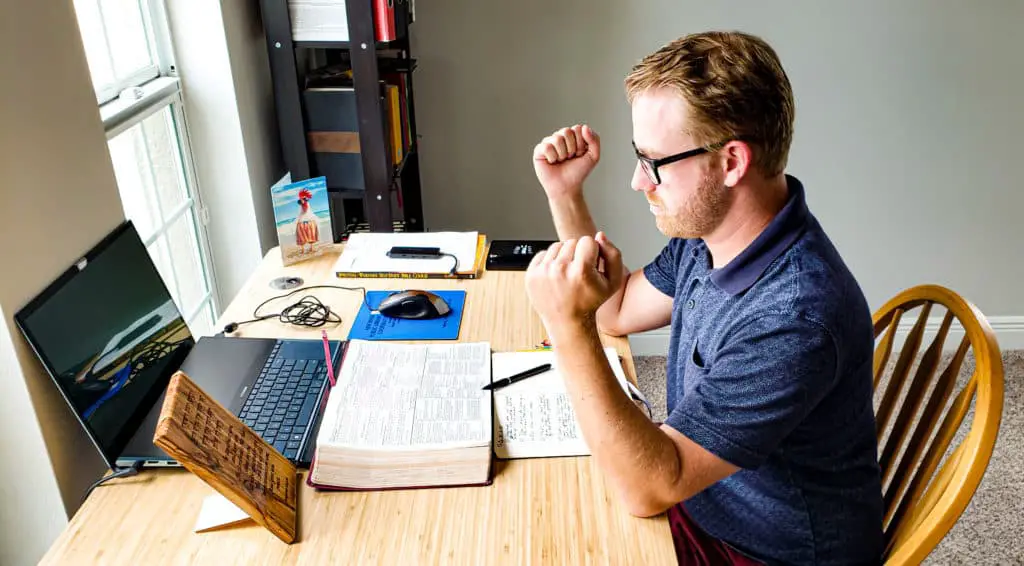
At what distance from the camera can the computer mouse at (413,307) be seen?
4.86 ft

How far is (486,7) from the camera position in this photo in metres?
2.43

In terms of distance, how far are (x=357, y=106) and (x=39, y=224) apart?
1008 millimetres

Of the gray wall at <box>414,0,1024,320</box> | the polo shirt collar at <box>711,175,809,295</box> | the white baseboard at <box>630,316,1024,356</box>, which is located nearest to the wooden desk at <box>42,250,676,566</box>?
the polo shirt collar at <box>711,175,809,295</box>

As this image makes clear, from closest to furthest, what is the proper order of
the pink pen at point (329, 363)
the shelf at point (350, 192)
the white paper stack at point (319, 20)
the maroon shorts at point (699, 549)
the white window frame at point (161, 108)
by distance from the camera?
the maroon shorts at point (699, 549) → the pink pen at point (329, 363) → the white window frame at point (161, 108) → the white paper stack at point (319, 20) → the shelf at point (350, 192)

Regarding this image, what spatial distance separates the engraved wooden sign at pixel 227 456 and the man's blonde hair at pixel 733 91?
28.3 inches

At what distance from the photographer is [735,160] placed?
3.52 feet

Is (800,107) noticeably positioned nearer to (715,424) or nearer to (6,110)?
(715,424)

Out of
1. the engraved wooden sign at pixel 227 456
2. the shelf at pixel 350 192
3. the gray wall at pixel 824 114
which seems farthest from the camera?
the gray wall at pixel 824 114

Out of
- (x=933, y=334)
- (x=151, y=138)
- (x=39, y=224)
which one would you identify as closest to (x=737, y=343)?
(x=39, y=224)

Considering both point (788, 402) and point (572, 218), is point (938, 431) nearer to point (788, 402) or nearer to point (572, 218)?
point (788, 402)

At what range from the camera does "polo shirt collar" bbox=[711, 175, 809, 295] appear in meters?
1.09

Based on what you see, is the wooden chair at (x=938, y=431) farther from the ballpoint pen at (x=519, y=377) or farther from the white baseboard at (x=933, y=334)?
the white baseboard at (x=933, y=334)

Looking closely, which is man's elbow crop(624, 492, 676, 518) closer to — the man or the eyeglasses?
the man

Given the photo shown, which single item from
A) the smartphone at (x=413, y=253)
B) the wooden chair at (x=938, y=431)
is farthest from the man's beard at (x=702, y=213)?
the smartphone at (x=413, y=253)
